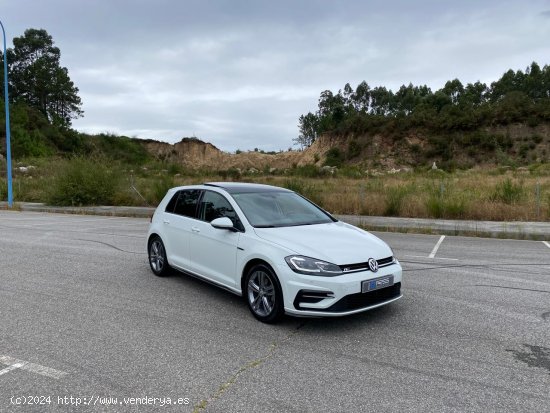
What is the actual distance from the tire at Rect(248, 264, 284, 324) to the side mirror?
63cm

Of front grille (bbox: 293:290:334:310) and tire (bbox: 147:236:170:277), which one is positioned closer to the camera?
front grille (bbox: 293:290:334:310)

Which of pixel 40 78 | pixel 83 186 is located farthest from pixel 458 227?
pixel 40 78

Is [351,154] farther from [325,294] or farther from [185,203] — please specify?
[325,294]

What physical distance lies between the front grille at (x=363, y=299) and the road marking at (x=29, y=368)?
256 cm

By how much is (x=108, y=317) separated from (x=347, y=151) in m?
60.0

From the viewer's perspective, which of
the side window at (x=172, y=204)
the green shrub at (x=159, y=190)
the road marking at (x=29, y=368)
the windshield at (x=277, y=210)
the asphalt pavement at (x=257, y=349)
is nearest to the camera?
the asphalt pavement at (x=257, y=349)

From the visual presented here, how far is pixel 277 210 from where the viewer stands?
6219 mm

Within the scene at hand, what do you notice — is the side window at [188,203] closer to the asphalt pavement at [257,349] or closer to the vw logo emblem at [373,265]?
the asphalt pavement at [257,349]

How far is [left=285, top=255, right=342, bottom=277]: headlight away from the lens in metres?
4.77

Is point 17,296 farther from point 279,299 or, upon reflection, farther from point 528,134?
point 528,134

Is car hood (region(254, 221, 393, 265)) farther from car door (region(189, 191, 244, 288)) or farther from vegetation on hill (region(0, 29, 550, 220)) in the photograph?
vegetation on hill (region(0, 29, 550, 220))

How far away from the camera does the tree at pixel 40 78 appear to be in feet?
269

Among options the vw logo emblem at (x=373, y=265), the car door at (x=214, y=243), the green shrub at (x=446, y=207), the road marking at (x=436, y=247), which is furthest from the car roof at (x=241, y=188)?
the green shrub at (x=446, y=207)

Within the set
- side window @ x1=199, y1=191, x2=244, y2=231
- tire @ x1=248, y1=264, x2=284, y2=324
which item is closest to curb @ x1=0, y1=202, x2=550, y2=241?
side window @ x1=199, y1=191, x2=244, y2=231
